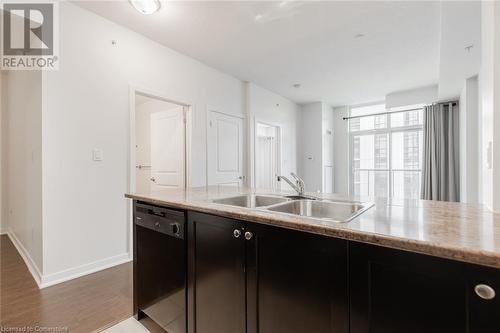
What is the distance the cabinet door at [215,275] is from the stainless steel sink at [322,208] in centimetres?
37

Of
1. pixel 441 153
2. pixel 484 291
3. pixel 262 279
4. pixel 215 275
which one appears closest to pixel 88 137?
pixel 215 275

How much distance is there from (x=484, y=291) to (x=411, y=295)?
0.17 m

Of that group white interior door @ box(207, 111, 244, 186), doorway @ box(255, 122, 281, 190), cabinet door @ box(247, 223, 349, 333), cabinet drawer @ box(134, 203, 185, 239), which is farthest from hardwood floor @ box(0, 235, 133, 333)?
doorway @ box(255, 122, 281, 190)

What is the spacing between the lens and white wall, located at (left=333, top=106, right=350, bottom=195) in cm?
645

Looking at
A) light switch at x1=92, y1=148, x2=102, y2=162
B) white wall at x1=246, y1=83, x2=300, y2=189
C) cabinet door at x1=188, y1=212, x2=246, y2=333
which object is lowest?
Answer: cabinet door at x1=188, y1=212, x2=246, y2=333

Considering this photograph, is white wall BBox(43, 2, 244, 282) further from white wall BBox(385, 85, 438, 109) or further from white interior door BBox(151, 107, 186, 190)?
white wall BBox(385, 85, 438, 109)

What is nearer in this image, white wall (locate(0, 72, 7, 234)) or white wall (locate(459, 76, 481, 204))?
white wall (locate(459, 76, 481, 204))

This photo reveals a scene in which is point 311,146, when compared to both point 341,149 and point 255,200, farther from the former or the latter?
Answer: point 255,200

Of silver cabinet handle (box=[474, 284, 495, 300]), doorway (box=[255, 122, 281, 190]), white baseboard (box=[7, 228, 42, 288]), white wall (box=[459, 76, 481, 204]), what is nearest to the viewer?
silver cabinet handle (box=[474, 284, 495, 300])

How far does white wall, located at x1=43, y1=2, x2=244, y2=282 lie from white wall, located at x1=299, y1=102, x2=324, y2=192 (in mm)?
4105

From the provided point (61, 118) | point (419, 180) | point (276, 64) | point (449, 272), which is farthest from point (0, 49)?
point (419, 180)

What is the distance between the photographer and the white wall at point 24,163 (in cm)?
231

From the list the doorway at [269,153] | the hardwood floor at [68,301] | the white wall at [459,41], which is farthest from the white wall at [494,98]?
the doorway at [269,153]

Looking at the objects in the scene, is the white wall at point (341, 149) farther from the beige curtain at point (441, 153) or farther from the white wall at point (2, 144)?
the white wall at point (2, 144)
